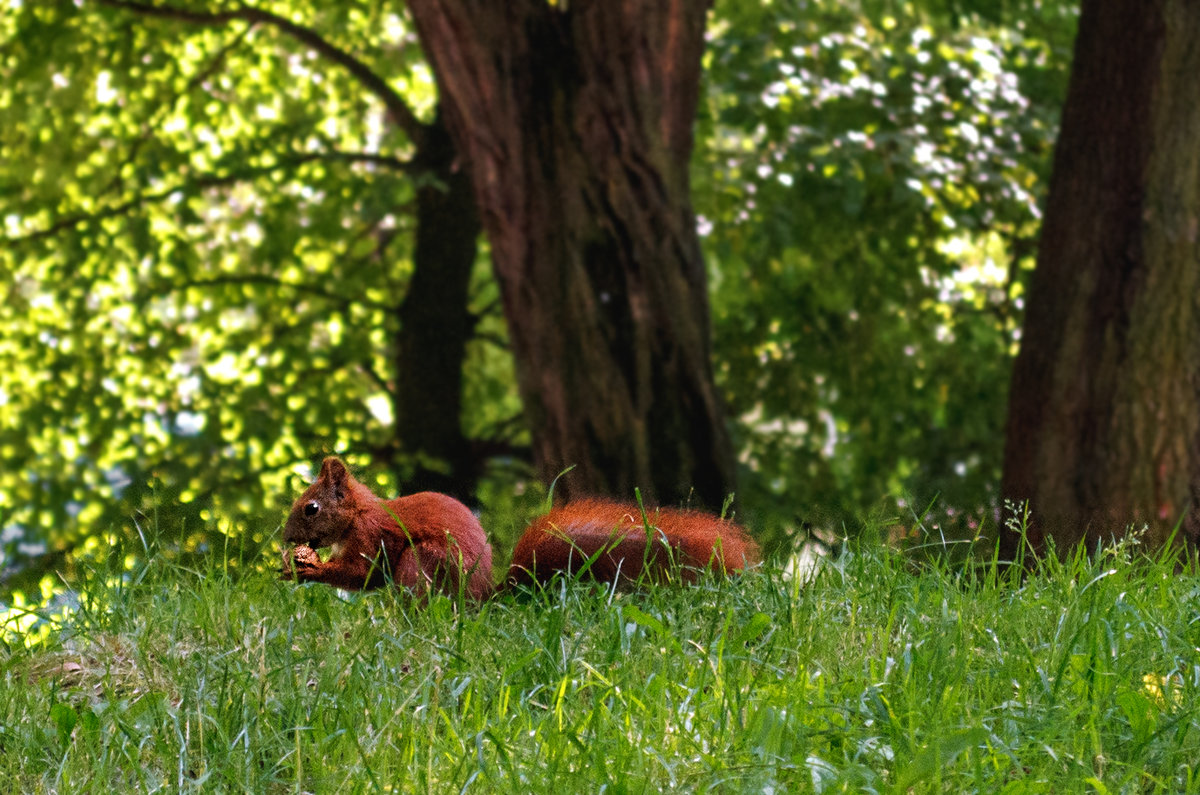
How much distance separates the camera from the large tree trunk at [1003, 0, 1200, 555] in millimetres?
5363

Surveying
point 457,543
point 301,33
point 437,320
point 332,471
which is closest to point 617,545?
point 457,543

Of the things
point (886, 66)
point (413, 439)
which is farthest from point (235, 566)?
point (886, 66)

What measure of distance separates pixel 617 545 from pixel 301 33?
7.08 meters

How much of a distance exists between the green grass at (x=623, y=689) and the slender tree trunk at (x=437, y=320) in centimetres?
648

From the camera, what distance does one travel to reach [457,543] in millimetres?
3260

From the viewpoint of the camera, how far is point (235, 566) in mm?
3674

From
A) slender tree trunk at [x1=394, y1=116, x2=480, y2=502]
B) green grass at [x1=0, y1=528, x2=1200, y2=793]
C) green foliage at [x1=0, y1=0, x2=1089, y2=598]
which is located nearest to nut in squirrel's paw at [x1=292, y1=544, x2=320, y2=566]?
green grass at [x1=0, y1=528, x2=1200, y2=793]

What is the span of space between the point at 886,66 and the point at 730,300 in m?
2.02

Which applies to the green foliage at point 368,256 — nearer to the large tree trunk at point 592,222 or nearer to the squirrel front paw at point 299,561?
the large tree trunk at point 592,222

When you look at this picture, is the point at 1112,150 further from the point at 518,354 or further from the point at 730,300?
the point at 730,300

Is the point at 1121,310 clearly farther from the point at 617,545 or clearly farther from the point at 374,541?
the point at 374,541

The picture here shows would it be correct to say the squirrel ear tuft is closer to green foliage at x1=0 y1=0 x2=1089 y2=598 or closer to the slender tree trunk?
green foliage at x1=0 y1=0 x2=1089 y2=598

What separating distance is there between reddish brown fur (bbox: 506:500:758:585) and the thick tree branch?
6.70 metres

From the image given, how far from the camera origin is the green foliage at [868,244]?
8.99 meters
